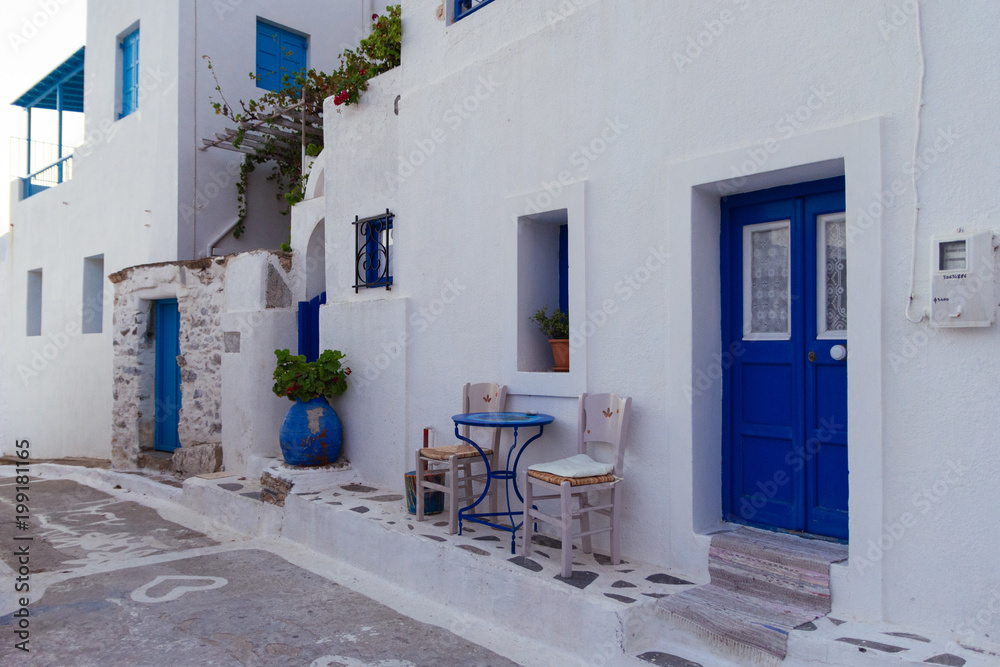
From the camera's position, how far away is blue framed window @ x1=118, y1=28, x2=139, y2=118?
11.2 m

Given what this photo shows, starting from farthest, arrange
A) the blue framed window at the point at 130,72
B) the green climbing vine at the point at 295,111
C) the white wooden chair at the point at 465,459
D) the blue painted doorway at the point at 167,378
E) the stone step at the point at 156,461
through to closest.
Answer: the blue framed window at the point at 130,72, the blue painted doorway at the point at 167,378, the stone step at the point at 156,461, the green climbing vine at the point at 295,111, the white wooden chair at the point at 465,459

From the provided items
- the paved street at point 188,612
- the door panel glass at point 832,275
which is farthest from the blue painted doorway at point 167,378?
the door panel glass at point 832,275

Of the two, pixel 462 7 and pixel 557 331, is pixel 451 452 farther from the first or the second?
pixel 462 7

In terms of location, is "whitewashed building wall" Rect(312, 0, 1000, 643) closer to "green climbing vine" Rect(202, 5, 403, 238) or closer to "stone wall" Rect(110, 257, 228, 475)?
"green climbing vine" Rect(202, 5, 403, 238)

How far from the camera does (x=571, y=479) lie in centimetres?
417

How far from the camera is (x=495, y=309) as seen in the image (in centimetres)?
553

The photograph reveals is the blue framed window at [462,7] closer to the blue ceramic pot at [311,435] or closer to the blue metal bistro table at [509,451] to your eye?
the blue metal bistro table at [509,451]

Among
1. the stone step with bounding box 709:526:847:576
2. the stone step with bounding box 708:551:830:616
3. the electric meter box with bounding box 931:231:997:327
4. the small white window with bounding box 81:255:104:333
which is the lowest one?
the stone step with bounding box 708:551:830:616

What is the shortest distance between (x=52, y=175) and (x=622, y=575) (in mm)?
14464

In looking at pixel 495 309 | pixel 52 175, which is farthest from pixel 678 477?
pixel 52 175

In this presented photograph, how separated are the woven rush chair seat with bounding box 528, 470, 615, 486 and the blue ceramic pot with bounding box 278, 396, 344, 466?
9.88ft

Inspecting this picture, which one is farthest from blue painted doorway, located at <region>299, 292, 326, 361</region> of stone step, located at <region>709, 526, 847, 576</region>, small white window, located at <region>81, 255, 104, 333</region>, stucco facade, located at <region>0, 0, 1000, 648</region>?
small white window, located at <region>81, 255, 104, 333</region>

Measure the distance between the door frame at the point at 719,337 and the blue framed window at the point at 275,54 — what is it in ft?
26.6

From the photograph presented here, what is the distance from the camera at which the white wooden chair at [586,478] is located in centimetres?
414
